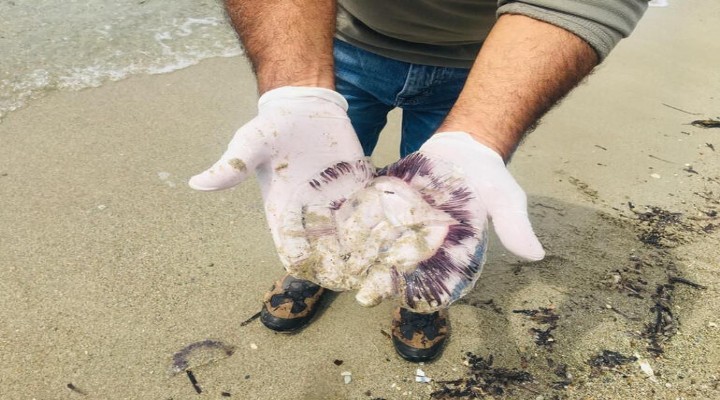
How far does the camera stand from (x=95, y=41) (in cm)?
416

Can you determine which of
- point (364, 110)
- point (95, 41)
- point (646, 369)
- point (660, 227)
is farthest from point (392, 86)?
point (95, 41)

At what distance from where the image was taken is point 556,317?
2.19 meters

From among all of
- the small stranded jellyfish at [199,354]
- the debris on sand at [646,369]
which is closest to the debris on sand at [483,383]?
the debris on sand at [646,369]

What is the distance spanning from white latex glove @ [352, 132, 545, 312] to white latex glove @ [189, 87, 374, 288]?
Answer: 0.07m

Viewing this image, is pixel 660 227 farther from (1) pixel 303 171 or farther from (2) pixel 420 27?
(1) pixel 303 171

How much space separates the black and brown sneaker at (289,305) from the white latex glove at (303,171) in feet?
2.48

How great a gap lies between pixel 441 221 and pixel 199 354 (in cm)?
111

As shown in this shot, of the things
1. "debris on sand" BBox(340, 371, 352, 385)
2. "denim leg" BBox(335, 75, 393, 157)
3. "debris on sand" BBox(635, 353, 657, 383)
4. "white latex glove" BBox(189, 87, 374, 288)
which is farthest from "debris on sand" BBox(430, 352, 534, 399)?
"denim leg" BBox(335, 75, 393, 157)

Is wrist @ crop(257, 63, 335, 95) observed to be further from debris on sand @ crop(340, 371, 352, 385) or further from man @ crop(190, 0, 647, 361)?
debris on sand @ crop(340, 371, 352, 385)

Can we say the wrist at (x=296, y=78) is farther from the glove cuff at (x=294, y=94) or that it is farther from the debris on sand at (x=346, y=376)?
the debris on sand at (x=346, y=376)

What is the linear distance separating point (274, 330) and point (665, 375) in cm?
131

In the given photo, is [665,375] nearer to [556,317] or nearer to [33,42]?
[556,317]

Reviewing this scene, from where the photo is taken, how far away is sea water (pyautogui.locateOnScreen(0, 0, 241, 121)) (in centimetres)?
365

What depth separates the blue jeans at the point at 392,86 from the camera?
191cm
